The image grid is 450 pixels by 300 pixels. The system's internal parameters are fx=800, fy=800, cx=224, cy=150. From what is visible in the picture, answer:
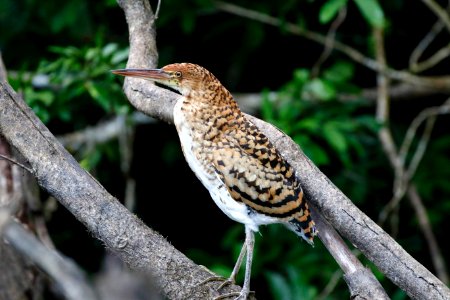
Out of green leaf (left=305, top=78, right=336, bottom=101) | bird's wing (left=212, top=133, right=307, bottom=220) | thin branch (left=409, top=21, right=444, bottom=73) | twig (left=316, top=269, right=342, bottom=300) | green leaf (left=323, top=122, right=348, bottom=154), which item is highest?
thin branch (left=409, top=21, right=444, bottom=73)

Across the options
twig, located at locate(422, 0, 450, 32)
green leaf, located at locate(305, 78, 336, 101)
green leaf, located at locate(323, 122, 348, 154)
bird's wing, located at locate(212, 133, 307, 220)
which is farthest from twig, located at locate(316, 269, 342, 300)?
bird's wing, located at locate(212, 133, 307, 220)

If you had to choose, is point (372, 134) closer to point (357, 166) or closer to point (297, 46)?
point (357, 166)

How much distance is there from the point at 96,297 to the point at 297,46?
520 cm

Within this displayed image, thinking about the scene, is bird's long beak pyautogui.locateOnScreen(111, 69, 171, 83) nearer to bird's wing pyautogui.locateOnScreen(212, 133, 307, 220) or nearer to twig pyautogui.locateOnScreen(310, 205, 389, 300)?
bird's wing pyautogui.locateOnScreen(212, 133, 307, 220)

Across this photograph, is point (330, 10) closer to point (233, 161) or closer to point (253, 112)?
point (253, 112)

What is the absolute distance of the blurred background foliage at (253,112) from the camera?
4949mm

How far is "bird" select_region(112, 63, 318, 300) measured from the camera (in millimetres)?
2898

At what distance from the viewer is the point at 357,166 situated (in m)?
5.70

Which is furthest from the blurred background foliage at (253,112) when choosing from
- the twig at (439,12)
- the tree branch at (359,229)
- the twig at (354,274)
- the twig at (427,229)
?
the twig at (354,274)

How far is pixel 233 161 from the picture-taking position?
2.92 m

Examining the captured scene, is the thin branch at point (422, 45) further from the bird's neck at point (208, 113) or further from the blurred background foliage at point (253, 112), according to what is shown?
the bird's neck at point (208, 113)

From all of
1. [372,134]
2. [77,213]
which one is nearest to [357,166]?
[372,134]

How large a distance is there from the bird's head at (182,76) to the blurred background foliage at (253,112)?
1618 millimetres

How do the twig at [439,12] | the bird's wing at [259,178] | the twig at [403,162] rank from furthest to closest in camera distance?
1. the twig at [439,12]
2. the twig at [403,162]
3. the bird's wing at [259,178]
